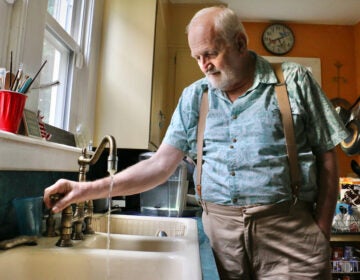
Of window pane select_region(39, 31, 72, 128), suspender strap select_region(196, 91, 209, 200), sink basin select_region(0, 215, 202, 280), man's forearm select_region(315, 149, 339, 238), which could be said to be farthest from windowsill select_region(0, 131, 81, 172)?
man's forearm select_region(315, 149, 339, 238)

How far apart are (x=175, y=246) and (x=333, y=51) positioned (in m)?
3.30

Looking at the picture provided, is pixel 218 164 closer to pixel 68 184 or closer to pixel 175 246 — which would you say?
pixel 175 246

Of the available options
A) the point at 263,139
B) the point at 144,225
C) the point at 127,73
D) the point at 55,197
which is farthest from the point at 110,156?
the point at 127,73

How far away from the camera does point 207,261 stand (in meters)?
0.79

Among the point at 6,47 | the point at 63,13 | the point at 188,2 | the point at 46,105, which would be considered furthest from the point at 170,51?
the point at 6,47

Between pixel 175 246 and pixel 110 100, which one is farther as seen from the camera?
pixel 110 100

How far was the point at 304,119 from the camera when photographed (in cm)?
99

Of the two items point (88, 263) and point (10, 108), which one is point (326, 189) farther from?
point (10, 108)

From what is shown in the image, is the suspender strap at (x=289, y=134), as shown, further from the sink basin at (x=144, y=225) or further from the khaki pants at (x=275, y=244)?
the sink basin at (x=144, y=225)

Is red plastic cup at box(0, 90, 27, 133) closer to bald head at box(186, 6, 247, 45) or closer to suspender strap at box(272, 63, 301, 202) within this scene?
bald head at box(186, 6, 247, 45)

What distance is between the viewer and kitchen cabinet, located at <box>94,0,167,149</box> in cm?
173

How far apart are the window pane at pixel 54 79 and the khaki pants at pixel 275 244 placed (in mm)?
923

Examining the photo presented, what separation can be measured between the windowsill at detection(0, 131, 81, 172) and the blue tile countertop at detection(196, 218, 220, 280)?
0.52 metres

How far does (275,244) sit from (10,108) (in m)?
0.81
